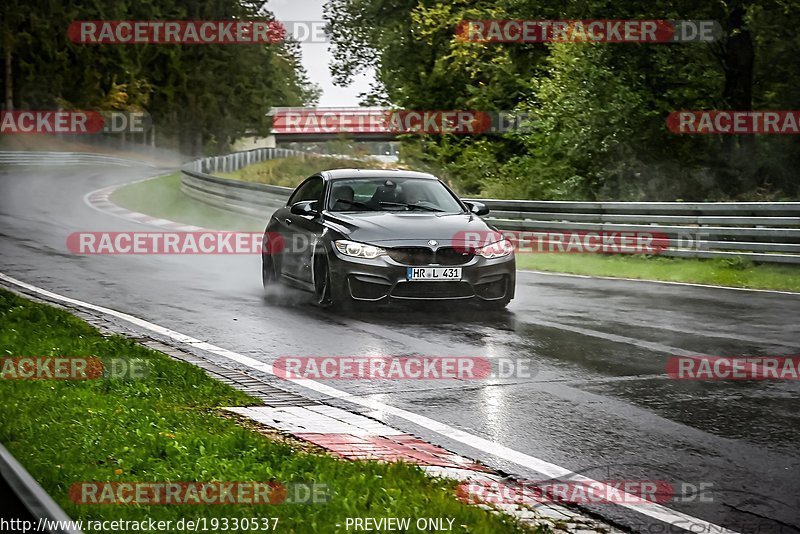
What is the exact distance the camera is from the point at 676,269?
707 inches

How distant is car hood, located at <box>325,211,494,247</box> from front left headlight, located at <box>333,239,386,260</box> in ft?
0.17

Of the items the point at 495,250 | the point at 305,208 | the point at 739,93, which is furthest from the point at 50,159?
the point at 495,250

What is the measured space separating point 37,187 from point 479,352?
108ft

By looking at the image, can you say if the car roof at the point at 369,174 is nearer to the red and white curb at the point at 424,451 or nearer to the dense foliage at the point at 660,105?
the red and white curb at the point at 424,451

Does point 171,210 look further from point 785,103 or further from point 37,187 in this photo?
point 785,103

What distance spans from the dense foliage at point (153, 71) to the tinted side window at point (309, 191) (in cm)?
5640

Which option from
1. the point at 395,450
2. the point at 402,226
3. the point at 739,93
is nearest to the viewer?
the point at 395,450

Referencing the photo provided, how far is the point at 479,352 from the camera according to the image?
32.1 feet

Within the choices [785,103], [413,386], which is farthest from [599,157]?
[413,386]

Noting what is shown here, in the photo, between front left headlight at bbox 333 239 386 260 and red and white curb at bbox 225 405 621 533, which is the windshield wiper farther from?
red and white curb at bbox 225 405 621 533

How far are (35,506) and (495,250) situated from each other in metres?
9.86

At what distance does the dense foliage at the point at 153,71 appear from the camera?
69.1 meters

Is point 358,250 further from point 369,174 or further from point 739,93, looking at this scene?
point 739,93

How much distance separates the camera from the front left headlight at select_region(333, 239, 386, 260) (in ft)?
38.3
